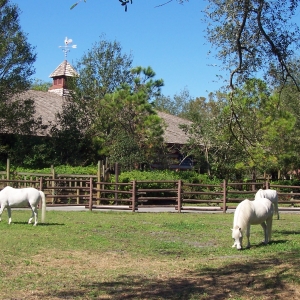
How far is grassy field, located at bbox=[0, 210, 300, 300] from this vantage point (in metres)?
7.86

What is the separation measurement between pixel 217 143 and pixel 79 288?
84.4 ft

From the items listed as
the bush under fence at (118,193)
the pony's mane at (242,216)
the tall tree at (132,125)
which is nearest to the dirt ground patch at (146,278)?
the pony's mane at (242,216)

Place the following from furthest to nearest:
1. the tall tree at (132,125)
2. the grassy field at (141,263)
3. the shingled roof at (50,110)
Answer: the shingled roof at (50,110) → the tall tree at (132,125) → the grassy field at (141,263)

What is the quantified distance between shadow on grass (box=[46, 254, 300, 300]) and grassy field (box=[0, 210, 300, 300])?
0.01m

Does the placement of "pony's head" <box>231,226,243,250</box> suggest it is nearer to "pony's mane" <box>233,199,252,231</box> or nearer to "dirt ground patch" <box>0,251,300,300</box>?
"pony's mane" <box>233,199,252,231</box>

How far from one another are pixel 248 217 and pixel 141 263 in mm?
2922

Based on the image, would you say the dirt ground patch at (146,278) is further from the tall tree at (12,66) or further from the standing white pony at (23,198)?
the tall tree at (12,66)

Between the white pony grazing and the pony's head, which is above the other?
the white pony grazing

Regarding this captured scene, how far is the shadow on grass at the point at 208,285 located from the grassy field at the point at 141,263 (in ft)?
0.05

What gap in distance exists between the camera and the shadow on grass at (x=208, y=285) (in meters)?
7.64

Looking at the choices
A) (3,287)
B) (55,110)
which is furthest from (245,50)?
(55,110)

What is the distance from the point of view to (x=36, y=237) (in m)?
13.2

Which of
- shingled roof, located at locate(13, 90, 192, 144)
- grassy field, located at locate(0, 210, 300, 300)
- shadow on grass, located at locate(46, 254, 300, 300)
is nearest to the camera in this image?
shadow on grass, located at locate(46, 254, 300, 300)

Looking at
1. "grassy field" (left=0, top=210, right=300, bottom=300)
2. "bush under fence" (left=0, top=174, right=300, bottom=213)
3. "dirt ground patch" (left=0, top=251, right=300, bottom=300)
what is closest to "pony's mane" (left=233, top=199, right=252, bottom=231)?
"grassy field" (left=0, top=210, right=300, bottom=300)
